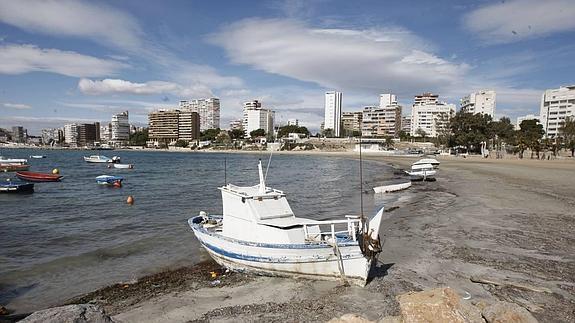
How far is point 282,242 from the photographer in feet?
40.5

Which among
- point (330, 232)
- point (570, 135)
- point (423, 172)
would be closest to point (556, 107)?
point (570, 135)

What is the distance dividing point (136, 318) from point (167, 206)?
834 inches

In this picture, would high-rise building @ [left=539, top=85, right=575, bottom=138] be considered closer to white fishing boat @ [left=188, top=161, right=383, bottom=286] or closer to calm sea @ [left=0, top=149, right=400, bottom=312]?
calm sea @ [left=0, top=149, right=400, bottom=312]

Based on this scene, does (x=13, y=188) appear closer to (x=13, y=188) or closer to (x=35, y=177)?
(x=13, y=188)

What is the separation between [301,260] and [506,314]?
21.6 feet

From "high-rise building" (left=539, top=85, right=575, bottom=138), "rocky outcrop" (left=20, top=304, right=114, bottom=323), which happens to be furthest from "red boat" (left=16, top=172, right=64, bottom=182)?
"high-rise building" (left=539, top=85, right=575, bottom=138)

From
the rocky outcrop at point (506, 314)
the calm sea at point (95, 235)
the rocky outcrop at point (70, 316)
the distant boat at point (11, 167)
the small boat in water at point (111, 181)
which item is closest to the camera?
the rocky outcrop at point (70, 316)

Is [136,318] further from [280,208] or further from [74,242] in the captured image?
[74,242]

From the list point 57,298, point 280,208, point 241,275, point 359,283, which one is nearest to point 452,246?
point 359,283

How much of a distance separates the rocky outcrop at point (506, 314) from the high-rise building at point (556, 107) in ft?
627

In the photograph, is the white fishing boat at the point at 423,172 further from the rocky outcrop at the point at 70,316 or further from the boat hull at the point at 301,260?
the rocky outcrop at the point at 70,316

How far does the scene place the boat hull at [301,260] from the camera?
1150 centimetres

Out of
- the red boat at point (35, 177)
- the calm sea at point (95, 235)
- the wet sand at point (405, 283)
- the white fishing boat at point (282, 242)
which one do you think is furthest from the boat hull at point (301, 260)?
the red boat at point (35, 177)

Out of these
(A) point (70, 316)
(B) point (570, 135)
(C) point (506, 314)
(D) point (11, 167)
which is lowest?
(D) point (11, 167)
